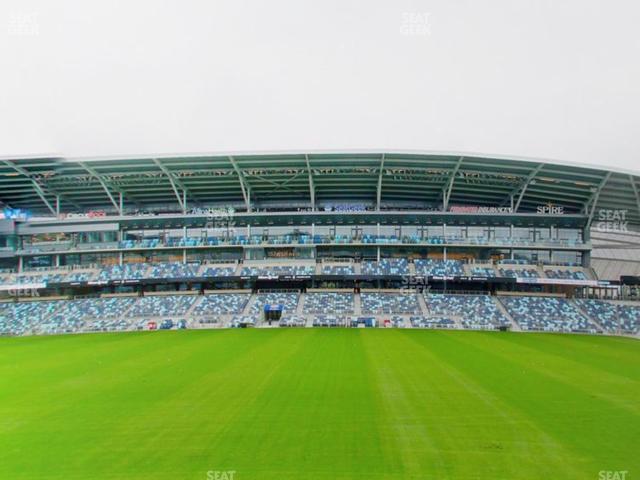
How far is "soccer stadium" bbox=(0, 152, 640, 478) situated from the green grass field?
206 millimetres

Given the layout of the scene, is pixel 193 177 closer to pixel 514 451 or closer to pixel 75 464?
pixel 75 464

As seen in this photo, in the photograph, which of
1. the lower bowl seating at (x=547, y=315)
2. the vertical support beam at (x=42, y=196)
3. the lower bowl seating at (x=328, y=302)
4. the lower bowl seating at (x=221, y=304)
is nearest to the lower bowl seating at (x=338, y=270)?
the lower bowl seating at (x=328, y=302)

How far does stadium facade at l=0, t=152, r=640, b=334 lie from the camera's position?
44.2m

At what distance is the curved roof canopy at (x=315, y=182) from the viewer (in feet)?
141

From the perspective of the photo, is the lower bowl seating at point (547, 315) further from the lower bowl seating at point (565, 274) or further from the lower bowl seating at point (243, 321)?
the lower bowl seating at point (243, 321)

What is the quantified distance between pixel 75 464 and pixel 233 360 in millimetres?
13672

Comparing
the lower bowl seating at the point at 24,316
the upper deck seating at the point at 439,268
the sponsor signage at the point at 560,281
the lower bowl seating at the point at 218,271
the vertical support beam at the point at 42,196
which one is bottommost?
the lower bowl seating at the point at 24,316

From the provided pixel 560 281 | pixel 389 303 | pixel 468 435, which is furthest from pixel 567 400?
pixel 560 281

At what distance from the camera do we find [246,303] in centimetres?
4769

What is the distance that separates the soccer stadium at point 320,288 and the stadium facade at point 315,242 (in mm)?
261

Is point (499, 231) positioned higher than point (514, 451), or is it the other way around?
point (499, 231)

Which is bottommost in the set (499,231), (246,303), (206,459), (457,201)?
(246,303)

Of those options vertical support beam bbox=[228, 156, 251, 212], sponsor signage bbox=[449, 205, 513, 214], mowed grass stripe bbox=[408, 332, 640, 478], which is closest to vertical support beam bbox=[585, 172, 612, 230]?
sponsor signage bbox=[449, 205, 513, 214]

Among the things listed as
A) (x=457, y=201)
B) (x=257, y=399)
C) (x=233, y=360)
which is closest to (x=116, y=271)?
(x=233, y=360)
